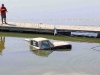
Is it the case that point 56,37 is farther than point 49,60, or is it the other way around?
point 56,37

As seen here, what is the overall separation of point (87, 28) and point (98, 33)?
1431 mm

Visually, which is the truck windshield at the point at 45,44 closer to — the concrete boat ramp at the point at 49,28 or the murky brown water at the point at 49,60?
the murky brown water at the point at 49,60

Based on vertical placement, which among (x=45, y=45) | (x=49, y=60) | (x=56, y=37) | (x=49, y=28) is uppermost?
(x=49, y=28)

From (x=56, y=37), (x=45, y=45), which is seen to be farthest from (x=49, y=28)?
Answer: (x=45, y=45)

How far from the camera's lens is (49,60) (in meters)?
17.2

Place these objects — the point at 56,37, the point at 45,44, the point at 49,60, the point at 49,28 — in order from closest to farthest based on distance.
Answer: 1. the point at 49,60
2. the point at 45,44
3. the point at 56,37
4. the point at 49,28

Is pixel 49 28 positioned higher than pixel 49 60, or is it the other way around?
pixel 49 28

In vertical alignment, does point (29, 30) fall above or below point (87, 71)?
above

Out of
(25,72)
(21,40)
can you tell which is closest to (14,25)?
(21,40)

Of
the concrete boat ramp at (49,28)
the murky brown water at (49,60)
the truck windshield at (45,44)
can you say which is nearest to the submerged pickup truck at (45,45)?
the truck windshield at (45,44)

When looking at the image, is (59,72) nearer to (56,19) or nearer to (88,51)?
(88,51)

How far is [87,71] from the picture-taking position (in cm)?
1501

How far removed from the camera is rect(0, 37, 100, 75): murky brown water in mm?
15188

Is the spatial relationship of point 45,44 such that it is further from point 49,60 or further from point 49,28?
point 49,28
